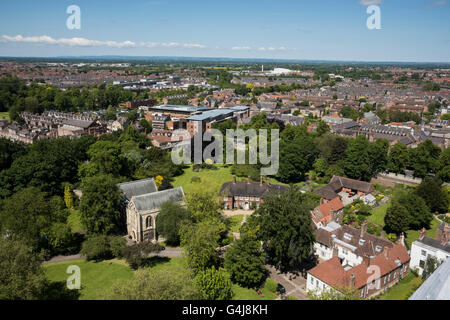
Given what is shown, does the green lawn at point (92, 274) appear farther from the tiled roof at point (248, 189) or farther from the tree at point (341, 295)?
the tiled roof at point (248, 189)

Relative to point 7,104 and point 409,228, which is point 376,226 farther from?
point 7,104

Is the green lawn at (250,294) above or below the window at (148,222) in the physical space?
below

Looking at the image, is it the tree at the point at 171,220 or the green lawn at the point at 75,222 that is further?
the green lawn at the point at 75,222

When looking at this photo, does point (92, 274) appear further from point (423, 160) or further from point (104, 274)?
point (423, 160)

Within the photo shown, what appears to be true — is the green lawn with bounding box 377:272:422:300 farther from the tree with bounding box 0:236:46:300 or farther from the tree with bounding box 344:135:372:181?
the tree with bounding box 0:236:46:300

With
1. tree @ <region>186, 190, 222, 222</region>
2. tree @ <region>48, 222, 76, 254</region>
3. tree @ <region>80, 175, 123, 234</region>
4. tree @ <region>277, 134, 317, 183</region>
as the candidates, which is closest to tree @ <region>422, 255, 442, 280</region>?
tree @ <region>186, 190, 222, 222</region>

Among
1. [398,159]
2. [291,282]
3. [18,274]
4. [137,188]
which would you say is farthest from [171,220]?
[398,159]

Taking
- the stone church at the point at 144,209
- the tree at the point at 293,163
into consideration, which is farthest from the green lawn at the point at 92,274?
the tree at the point at 293,163
